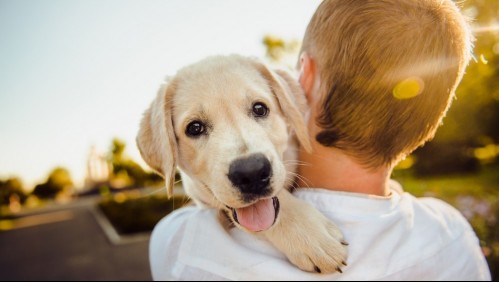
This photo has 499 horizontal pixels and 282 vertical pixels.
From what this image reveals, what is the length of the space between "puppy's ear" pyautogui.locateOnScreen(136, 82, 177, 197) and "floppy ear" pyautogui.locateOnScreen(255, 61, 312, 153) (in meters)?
0.74

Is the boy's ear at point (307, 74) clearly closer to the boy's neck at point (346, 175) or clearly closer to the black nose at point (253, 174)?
the boy's neck at point (346, 175)

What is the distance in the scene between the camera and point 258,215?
8.16 feet

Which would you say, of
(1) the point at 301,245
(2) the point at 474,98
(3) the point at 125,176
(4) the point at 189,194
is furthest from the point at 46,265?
(3) the point at 125,176

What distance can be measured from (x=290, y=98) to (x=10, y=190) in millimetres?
43562

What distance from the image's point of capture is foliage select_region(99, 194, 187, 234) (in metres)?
16.5

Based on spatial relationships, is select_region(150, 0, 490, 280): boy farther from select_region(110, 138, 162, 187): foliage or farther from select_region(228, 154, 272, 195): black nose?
select_region(110, 138, 162, 187): foliage

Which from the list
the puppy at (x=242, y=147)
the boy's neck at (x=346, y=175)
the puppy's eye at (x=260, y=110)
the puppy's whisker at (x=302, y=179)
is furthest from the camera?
the puppy's eye at (x=260, y=110)

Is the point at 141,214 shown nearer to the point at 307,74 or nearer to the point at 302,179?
the point at 302,179

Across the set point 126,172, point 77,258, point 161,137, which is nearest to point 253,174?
point 161,137

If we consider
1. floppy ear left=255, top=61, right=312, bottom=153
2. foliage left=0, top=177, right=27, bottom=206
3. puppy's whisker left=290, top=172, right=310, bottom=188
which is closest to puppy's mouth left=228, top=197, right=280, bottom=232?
puppy's whisker left=290, top=172, right=310, bottom=188

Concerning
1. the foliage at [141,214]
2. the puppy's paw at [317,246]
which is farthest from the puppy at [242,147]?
the foliage at [141,214]

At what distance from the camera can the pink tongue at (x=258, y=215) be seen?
243 cm

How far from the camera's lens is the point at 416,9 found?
2336 mm

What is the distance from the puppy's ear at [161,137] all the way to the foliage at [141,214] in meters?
11.3
